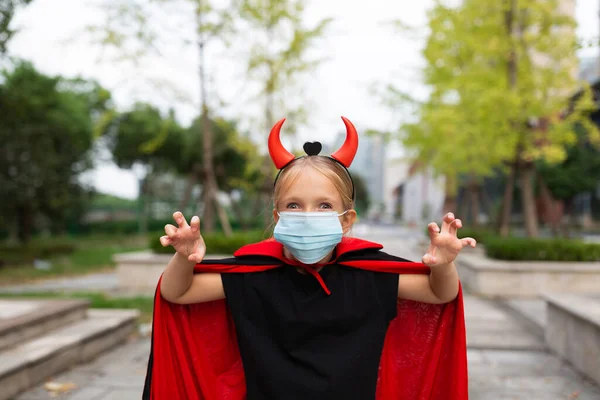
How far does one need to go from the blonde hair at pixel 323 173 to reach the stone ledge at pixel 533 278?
7.05 m

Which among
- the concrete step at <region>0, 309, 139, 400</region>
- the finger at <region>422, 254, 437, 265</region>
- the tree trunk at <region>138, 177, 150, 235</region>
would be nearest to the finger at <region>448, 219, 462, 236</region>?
the finger at <region>422, 254, 437, 265</region>

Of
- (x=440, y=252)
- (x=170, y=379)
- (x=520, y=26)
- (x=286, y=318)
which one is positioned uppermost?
(x=520, y=26)

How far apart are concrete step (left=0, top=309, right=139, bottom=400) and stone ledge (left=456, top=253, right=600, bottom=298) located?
573cm

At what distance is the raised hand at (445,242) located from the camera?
5.58 ft

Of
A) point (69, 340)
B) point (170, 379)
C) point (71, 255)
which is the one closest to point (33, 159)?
point (71, 255)

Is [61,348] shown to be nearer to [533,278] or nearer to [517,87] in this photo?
[533,278]

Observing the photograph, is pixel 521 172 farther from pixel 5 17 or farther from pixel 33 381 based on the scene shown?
pixel 5 17

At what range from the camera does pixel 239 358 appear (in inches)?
84.0

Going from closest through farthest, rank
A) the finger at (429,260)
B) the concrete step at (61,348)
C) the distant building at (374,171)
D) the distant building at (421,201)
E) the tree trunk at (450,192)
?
1. the finger at (429,260)
2. the concrete step at (61,348)
3. the tree trunk at (450,192)
4. the distant building at (421,201)
5. the distant building at (374,171)

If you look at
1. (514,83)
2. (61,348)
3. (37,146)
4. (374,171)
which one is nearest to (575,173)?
(514,83)

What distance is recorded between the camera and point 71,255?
15.2 meters

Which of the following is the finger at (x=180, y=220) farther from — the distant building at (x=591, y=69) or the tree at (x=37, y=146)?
the distant building at (x=591, y=69)

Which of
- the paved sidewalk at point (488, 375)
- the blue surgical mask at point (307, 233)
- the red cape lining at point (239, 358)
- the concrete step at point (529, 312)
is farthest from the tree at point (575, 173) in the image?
the blue surgical mask at point (307, 233)

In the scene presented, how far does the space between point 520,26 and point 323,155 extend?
9.94 m
